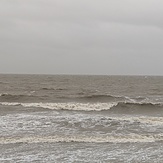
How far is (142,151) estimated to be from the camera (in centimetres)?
1379

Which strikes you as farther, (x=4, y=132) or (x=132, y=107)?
(x=132, y=107)

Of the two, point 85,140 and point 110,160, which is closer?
point 110,160

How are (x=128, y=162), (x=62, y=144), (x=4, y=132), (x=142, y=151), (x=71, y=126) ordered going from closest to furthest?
1. (x=128, y=162)
2. (x=142, y=151)
3. (x=62, y=144)
4. (x=4, y=132)
5. (x=71, y=126)

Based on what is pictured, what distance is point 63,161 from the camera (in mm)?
12266

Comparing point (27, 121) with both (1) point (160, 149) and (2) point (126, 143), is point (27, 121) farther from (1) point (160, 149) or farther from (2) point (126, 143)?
(1) point (160, 149)

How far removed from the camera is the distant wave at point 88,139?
15.7m

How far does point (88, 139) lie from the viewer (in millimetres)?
16234

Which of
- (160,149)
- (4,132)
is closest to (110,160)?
(160,149)

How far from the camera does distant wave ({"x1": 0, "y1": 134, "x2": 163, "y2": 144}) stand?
619 inches

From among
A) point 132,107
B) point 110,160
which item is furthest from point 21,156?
point 132,107

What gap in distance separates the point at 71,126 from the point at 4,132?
415 cm

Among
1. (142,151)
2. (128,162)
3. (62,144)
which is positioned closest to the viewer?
(128,162)

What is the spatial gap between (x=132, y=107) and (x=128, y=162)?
→ 1911 cm

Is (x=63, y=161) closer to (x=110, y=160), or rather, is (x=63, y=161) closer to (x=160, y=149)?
(x=110, y=160)
